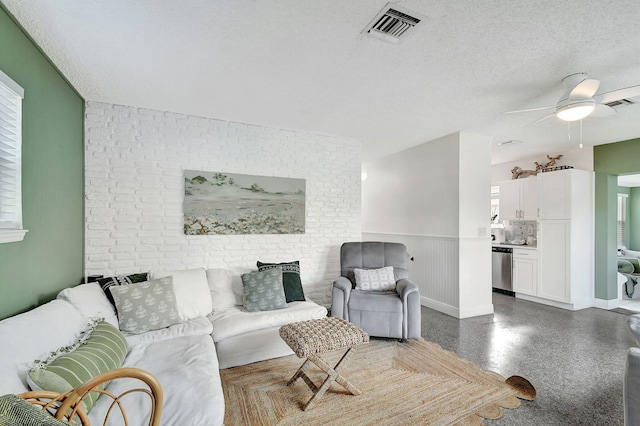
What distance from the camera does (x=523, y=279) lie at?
508 cm

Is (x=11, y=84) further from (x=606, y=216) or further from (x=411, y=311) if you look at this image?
(x=606, y=216)

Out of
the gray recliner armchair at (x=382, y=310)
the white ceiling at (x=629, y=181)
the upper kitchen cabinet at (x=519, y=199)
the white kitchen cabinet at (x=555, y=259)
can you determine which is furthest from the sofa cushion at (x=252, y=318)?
the white ceiling at (x=629, y=181)

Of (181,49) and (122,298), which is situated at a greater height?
(181,49)

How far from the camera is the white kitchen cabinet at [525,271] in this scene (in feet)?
16.2

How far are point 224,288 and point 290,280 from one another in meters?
0.71

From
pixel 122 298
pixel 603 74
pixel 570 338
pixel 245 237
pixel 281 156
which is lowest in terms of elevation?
pixel 570 338

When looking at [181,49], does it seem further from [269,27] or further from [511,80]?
[511,80]

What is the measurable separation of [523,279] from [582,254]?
905mm

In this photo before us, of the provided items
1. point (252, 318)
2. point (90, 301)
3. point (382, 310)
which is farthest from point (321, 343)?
point (90, 301)

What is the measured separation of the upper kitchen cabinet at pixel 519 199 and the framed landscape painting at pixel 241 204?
13.5ft

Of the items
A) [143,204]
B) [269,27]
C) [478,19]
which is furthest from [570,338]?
[143,204]

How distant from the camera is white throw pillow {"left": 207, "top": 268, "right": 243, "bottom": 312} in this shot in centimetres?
307

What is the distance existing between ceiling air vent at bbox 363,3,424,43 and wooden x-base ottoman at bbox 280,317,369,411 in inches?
82.2

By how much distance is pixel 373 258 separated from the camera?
12.5ft
